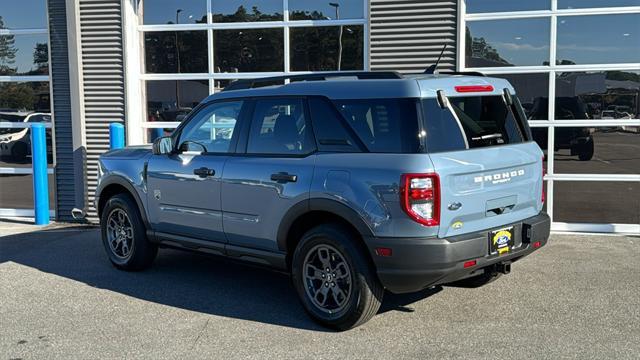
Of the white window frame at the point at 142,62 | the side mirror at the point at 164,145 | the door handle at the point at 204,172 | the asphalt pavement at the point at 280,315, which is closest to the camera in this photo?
the asphalt pavement at the point at 280,315

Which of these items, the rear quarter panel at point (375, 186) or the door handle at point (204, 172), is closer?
the rear quarter panel at point (375, 186)

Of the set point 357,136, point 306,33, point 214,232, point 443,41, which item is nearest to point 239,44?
point 306,33

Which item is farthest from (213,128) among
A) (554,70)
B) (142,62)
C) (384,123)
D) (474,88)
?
(554,70)

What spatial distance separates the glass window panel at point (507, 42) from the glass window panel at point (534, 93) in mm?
180

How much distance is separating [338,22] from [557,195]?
147 inches

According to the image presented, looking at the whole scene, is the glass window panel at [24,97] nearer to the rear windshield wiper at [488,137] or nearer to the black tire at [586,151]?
the rear windshield wiper at [488,137]

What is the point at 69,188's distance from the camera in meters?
9.74

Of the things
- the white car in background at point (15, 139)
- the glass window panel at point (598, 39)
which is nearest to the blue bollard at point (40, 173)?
the white car in background at point (15, 139)

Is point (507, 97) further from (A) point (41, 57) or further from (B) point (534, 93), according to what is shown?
(A) point (41, 57)

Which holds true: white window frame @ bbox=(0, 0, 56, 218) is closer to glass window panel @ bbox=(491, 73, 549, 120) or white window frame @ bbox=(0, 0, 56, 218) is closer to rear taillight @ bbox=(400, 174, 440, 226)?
glass window panel @ bbox=(491, 73, 549, 120)

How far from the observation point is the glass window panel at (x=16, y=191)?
10320 mm

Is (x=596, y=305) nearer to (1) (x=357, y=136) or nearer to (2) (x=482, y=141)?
(2) (x=482, y=141)

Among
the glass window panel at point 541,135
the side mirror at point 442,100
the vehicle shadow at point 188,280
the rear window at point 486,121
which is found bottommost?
the vehicle shadow at point 188,280

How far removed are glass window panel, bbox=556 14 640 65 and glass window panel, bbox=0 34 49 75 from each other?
7479 mm
